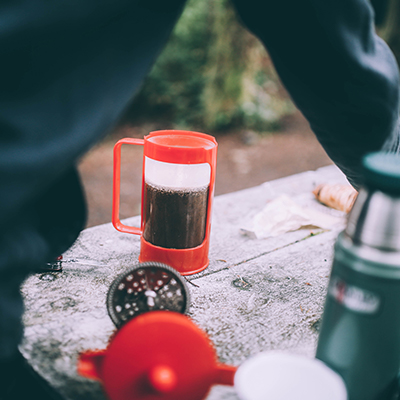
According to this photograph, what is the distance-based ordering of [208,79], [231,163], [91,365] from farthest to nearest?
[208,79]
[231,163]
[91,365]

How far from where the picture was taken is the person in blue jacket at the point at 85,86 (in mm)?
549

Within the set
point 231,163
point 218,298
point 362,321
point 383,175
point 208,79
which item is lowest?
point 231,163

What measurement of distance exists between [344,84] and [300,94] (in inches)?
3.4

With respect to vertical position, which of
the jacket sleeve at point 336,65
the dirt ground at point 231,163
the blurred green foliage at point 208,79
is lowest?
the dirt ground at point 231,163

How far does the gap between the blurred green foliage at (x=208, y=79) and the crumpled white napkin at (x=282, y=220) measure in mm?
4607

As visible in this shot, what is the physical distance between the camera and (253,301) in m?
1.00

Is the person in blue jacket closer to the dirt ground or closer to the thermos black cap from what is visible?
the thermos black cap

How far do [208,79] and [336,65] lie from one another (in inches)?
215

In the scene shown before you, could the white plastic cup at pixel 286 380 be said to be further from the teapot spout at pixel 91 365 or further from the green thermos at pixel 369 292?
the teapot spout at pixel 91 365

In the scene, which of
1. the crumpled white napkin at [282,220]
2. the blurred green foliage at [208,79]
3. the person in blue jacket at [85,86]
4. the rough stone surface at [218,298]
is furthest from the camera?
the blurred green foliage at [208,79]

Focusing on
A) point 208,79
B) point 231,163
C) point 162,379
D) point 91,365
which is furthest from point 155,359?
point 208,79

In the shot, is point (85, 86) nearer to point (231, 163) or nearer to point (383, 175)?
point (383, 175)

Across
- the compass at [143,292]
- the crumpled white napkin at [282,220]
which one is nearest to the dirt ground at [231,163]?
the crumpled white napkin at [282,220]

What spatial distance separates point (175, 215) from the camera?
3.34ft
